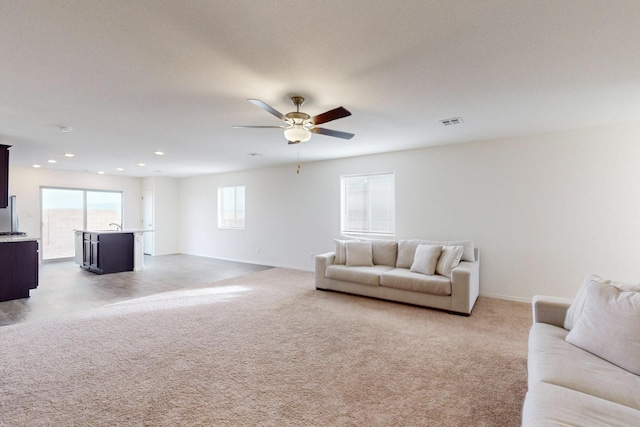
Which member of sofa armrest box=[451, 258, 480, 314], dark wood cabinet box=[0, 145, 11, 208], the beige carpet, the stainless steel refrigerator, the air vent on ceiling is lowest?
the beige carpet

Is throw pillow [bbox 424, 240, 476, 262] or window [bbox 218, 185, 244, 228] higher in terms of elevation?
window [bbox 218, 185, 244, 228]

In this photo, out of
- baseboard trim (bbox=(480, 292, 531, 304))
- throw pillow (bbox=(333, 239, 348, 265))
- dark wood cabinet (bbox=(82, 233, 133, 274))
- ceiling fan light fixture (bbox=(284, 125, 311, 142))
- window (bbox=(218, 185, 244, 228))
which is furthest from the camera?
window (bbox=(218, 185, 244, 228))

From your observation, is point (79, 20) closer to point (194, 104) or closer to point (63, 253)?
point (194, 104)

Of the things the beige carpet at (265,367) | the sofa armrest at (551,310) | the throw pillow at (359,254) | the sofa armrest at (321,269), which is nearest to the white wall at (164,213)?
the beige carpet at (265,367)

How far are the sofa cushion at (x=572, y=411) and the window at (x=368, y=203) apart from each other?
4.22 meters

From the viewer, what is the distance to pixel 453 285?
12.1 ft

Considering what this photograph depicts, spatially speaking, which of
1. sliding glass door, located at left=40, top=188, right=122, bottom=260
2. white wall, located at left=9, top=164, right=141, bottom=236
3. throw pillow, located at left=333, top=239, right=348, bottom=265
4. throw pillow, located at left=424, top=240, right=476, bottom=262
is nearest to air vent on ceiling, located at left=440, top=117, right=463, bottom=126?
throw pillow, located at left=424, top=240, right=476, bottom=262

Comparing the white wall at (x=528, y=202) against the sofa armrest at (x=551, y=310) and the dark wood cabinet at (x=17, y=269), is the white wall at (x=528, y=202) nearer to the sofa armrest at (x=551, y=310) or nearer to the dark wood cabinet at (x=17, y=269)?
the sofa armrest at (x=551, y=310)

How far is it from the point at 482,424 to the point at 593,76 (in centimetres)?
295

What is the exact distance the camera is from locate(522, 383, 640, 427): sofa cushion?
1.16 meters

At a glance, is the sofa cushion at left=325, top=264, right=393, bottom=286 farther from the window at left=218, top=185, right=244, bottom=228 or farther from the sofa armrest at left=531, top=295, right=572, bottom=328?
the window at left=218, top=185, right=244, bottom=228

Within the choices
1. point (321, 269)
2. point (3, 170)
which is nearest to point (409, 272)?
point (321, 269)

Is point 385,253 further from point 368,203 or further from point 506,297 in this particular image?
point 506,297

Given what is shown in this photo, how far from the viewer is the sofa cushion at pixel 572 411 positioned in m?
1.16
